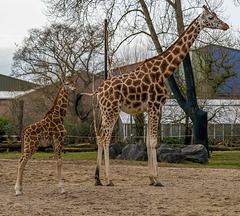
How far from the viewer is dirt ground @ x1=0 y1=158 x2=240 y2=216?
255 inches

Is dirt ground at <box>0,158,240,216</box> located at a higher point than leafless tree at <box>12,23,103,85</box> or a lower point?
lower

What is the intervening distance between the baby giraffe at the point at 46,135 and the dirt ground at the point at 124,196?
585 mm

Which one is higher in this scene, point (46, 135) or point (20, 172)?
point (46, 135)

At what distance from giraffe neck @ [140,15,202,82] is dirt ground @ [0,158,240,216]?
242cm

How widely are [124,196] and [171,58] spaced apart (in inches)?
126

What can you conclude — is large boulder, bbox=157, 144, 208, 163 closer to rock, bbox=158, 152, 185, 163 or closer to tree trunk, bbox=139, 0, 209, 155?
rock, bbox=158, 152, 185, 163

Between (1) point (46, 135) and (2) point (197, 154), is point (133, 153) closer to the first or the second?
(2) point (197, 154)

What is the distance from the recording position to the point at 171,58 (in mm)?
9164

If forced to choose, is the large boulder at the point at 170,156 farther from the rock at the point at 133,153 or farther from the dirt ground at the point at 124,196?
the dirt ground at the point at 124,196

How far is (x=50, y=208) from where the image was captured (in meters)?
6.61

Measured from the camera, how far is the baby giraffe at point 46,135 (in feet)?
25.4

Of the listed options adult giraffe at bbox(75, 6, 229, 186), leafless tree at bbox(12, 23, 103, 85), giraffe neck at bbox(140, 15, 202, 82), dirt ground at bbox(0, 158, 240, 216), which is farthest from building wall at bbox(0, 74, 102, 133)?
giraffe neck at bbox(140, 15, 202, 82)

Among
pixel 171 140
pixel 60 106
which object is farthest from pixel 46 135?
pixel 171 140

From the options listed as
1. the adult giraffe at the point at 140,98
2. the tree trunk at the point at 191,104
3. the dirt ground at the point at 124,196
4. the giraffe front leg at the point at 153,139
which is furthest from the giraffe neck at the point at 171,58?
the tree trunk at the point at 191,104
